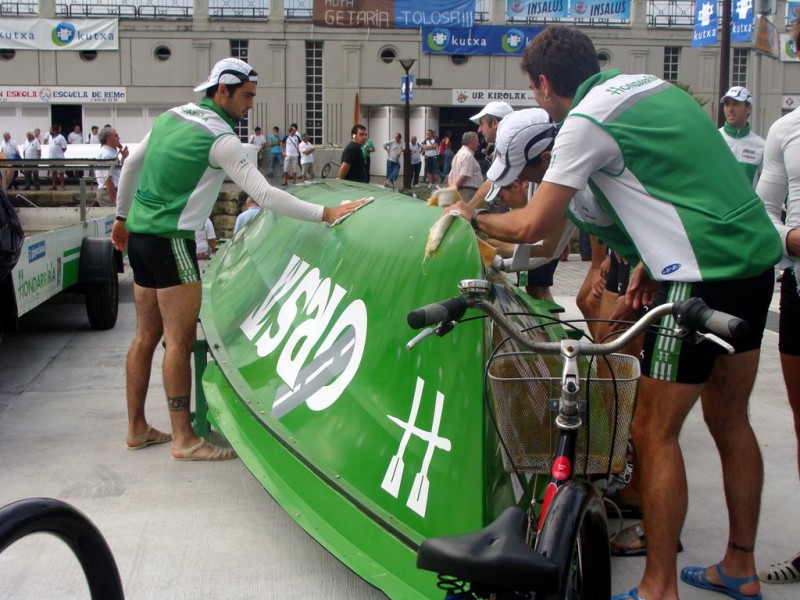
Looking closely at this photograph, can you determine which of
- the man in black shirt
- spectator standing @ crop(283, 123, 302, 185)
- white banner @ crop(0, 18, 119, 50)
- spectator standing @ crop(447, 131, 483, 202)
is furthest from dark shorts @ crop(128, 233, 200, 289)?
white banner @ crop(0, 18, 119, 50)

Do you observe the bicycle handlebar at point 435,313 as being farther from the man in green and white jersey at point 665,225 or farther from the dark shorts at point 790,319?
the dark shorts at point 790,319

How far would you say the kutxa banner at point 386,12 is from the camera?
32656mm

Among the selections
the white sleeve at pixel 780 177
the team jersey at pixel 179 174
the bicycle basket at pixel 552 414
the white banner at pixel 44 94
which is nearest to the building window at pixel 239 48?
the white banner at pixel 44 94

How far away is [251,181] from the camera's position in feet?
15.2

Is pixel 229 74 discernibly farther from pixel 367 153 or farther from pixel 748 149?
pixel 367 153

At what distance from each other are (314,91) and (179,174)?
113 feet

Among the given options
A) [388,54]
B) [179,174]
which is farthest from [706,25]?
[388,54]

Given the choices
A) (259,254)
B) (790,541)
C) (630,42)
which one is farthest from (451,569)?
(630,42)

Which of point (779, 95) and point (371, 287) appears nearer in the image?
point (371, 287)

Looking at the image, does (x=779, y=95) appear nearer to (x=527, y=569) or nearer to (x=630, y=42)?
(x=630, y=42)

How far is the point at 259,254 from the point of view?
17.5ft

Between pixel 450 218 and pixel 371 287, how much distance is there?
0.55 meters

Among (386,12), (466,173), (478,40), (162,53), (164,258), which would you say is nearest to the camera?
(164,258)

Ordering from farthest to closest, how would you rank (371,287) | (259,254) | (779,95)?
(779,95)
(259,254)
(371,287)
